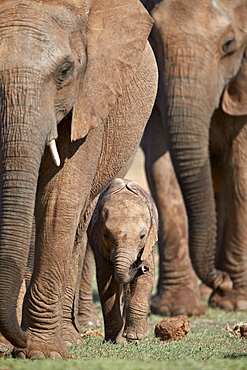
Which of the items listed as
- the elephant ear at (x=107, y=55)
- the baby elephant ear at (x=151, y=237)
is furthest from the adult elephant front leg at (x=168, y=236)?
the elephant ear at (x=107, y=55)

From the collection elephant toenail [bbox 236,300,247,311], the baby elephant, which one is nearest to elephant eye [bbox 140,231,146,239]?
the baby elephant

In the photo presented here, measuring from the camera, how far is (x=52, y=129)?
5609 millimetres

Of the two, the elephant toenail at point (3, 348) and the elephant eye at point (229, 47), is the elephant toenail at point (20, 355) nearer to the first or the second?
the elephant toenail at point (3, 348)

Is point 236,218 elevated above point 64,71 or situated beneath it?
situated beneath

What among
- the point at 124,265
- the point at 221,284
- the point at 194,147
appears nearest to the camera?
the point at 124,265

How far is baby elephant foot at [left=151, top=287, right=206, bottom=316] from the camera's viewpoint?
9.54 meters

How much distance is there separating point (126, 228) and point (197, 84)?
282cm

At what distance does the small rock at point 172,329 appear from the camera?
7.00 m

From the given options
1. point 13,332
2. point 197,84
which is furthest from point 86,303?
point 13,332

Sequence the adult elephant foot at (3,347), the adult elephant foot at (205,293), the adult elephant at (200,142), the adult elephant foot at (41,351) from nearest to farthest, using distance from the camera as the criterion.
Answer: the adult elephant foot at (41,351)
the adult elephant foot at (3,347)
the adult elephant at (200,142)
the adult elephant foot at (205,293)

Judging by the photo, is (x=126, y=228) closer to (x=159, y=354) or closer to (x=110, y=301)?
(x=110, y=301)

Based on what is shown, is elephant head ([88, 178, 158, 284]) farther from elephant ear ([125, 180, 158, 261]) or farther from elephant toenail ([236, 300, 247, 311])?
elephant toenail ([236, 300, 247, 311])

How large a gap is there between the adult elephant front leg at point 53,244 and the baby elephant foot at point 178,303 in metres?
3.56

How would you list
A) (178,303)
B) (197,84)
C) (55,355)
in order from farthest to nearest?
(178,303) < (197,84) < (55,355)
